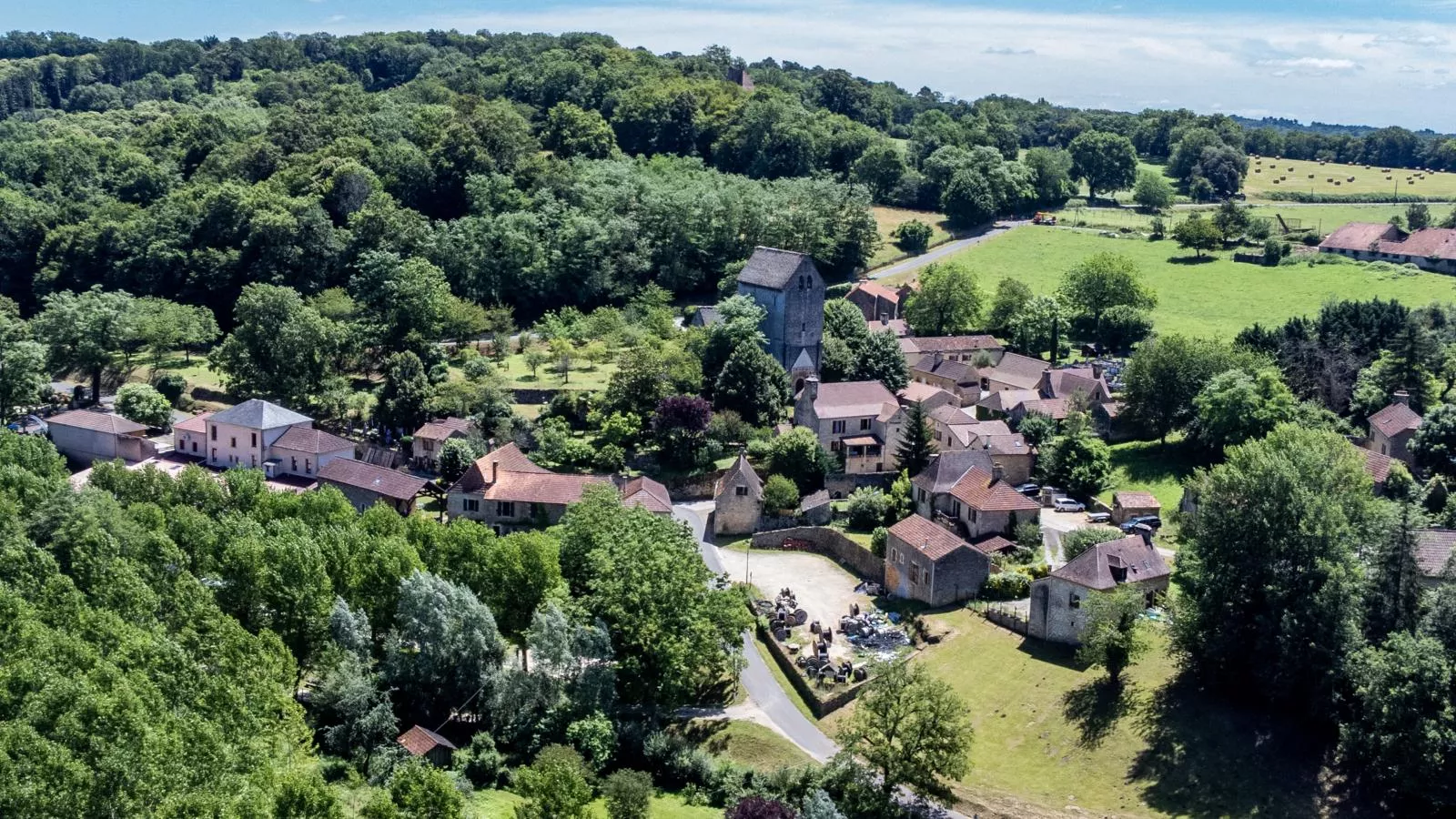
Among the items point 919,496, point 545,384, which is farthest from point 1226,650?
point 545,384

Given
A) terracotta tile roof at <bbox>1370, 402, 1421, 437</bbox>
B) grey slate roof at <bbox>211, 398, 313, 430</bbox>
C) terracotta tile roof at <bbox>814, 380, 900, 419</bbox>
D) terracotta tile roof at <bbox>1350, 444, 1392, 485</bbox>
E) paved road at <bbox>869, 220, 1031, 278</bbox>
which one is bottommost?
grey slate roof at <bbox>211, 398, 313, 430</bbox>

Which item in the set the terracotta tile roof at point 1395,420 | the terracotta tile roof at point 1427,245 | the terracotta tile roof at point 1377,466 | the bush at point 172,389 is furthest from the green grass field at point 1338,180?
the bush at point 172,389

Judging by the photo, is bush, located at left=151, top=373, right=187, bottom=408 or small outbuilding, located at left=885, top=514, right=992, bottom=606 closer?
small outbuilding, located at left=885, top=514, right=992, bottom=606

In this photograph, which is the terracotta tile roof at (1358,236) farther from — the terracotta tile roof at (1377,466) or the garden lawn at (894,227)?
the terracotta tile roof at (1377,466)

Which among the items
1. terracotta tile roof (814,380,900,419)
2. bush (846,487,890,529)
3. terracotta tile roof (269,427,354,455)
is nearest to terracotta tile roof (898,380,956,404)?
terracotta tile roof (814,380,900,419)

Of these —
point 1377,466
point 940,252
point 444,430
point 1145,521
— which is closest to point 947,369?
point 1145,521

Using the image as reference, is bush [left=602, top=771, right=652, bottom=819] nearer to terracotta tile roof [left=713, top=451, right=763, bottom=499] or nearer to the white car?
terracotta tile roof [left=713, top=451, right=763, bottom=499]

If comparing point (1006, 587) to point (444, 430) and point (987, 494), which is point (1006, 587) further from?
point (444, 430)
